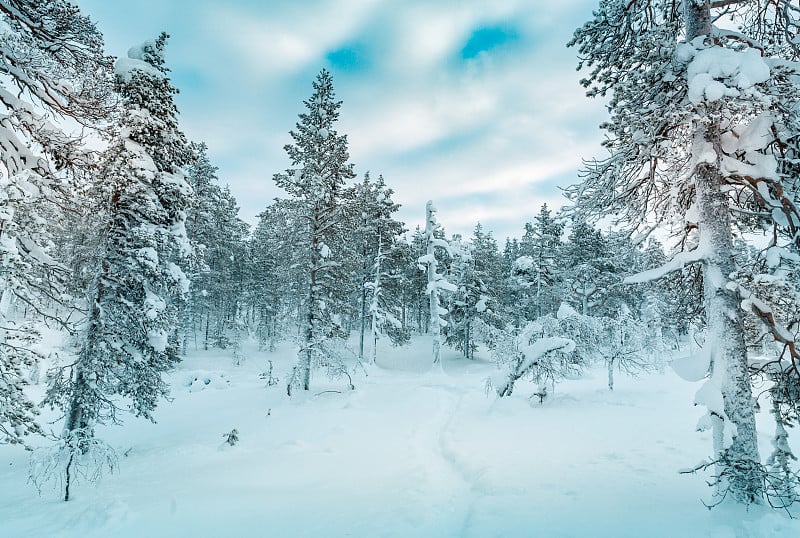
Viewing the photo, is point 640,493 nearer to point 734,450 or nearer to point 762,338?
point 734,450

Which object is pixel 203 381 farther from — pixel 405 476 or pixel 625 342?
pixel 625 342

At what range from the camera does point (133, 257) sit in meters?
9.98

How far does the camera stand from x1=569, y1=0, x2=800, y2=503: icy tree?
5031 millimetres

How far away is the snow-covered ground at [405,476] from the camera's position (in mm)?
5641

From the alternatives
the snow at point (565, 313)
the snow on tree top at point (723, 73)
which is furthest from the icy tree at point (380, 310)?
the snow on tree top at point (723, 73)

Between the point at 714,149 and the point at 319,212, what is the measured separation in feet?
53.2

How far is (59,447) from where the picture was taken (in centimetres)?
754

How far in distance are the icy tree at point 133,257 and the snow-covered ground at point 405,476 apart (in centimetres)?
192

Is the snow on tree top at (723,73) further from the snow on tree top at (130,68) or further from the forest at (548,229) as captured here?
the snow on tree top at (130,68)

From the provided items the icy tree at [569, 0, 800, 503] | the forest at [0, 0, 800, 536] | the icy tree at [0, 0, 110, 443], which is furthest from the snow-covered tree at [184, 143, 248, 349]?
the icy tree at [569, 0, 800, 503]

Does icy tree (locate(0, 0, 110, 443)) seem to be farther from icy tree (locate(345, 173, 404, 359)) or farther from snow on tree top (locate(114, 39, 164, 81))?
icy tree (locate(345, 173, 404, 359))

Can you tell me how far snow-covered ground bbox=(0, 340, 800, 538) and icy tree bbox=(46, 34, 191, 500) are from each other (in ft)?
6.31

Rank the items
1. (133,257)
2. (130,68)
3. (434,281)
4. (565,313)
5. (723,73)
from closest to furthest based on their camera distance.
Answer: (723,73)
(133,257)
(130,68)
(565,313)
(434,281)

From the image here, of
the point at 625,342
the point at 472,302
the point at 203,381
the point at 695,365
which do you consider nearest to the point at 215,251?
the point at 203,381
